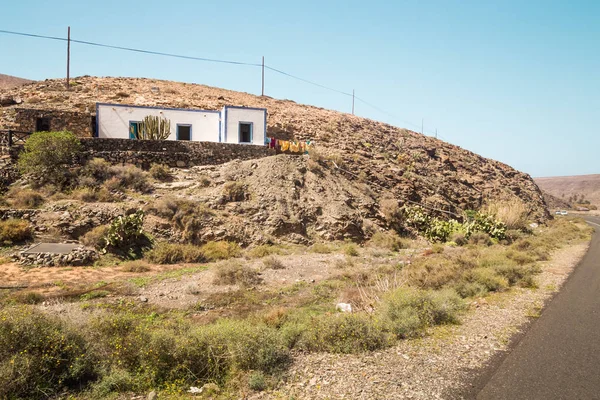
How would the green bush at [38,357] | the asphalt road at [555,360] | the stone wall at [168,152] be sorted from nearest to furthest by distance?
the green bush at [38,357] → the asphalt road at [555,360] → the stone wall at [168,152]

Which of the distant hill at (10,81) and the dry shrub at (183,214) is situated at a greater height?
the distant hill at (10,81)

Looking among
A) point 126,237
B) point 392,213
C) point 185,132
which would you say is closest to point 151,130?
point 185,132

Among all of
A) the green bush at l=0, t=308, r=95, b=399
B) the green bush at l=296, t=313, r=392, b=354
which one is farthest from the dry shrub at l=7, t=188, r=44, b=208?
the green bush at l=296, t=313, r=392, b=354

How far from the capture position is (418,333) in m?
7.97

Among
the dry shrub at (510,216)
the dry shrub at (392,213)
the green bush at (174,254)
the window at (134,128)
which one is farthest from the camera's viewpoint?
the dry shrub at (510,216)

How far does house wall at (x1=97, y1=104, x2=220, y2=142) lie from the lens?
2316 cm

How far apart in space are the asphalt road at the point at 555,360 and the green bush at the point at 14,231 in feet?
51.3

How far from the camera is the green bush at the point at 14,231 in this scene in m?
13.9

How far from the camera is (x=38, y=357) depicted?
5.54 meters

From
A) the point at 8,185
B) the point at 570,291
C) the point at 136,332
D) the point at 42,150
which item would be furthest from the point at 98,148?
the point at 570,291

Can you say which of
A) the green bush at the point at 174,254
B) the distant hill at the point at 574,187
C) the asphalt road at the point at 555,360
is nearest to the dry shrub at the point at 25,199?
the green bush at the point at 174,254

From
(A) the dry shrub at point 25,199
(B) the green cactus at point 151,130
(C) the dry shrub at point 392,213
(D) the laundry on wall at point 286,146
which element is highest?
(B) the green cactus at point 151,130

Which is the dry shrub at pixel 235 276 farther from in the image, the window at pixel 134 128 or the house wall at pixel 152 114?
the house wall at pixel 152 114

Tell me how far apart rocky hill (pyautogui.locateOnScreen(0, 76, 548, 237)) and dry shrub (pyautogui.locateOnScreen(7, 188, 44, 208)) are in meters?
7.97
